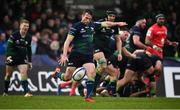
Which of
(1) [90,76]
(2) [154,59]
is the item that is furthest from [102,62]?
(1) [90,76]

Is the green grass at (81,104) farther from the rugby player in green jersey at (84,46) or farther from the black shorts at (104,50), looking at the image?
the black shorts at (104,50)

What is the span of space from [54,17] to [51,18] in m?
0.47

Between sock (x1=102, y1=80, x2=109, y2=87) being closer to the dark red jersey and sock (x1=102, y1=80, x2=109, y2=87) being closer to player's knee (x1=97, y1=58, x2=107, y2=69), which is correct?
player's knee (x1=97, y1=58, x2=107, y2=69)

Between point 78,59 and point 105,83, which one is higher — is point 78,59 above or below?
above

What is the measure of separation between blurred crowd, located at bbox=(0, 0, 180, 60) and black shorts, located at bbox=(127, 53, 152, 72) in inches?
165

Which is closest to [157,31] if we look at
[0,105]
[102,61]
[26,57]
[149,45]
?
[149,45]

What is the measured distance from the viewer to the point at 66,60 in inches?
769

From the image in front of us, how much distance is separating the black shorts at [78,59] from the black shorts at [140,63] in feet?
11.8

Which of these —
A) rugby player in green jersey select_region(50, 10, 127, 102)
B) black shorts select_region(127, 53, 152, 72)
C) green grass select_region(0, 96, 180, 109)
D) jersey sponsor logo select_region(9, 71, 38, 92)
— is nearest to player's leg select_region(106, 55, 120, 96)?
black shorts select_region(127, 53, 152, 72)

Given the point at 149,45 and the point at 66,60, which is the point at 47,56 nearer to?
the point at 149,45

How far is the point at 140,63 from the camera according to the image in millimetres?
23578

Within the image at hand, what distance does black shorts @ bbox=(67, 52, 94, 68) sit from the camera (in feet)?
66.2

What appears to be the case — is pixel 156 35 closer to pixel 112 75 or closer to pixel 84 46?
pixel 112 75

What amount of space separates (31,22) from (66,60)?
1080 centimetres
